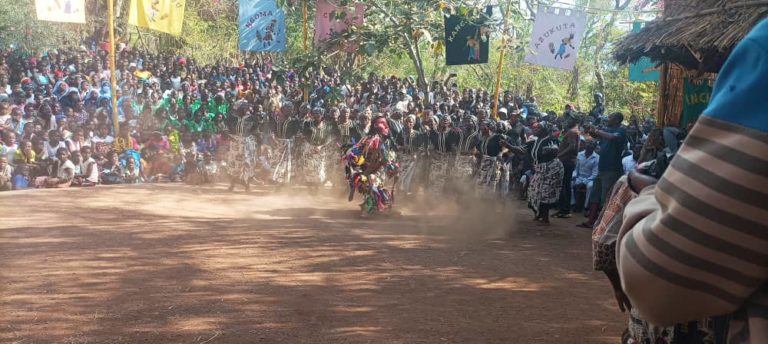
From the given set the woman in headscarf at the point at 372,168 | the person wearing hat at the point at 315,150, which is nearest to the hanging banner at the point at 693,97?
the woman in headscarf at the point at 372,168

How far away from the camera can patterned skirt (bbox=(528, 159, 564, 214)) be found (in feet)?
35.0

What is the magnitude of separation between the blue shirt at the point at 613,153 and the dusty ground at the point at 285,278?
1.23m

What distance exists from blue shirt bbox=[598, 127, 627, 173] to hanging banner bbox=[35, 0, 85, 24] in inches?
389

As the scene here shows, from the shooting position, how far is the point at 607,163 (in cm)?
1096

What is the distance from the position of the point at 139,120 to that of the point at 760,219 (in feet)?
55.3

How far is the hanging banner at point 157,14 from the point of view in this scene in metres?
13.7

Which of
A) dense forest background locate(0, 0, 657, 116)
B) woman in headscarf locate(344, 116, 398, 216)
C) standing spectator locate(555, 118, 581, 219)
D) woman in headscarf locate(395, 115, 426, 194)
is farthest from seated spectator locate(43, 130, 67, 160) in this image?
standing spectator locate(555, 118, 581, 219)

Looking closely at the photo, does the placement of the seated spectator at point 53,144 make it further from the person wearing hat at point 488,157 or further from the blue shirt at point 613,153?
the blue shirt at point 613,153

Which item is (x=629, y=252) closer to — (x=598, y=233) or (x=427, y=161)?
(x=598, y=233)

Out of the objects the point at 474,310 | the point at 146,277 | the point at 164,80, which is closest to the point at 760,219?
the point at 474,310

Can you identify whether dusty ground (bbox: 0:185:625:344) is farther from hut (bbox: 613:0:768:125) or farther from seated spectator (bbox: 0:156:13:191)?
hut (bbox: 613:0:768:125)

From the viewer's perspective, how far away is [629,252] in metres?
1.23

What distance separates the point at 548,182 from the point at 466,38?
13.5 feet

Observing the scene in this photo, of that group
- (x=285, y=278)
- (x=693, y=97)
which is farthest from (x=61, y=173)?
(x=693, y=97)
